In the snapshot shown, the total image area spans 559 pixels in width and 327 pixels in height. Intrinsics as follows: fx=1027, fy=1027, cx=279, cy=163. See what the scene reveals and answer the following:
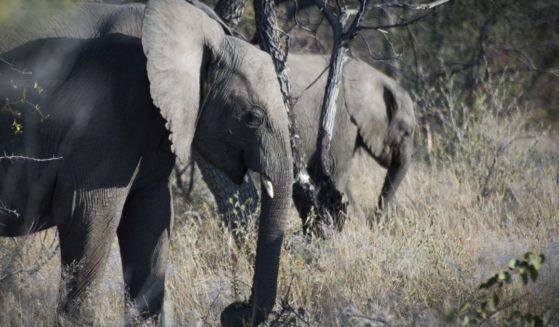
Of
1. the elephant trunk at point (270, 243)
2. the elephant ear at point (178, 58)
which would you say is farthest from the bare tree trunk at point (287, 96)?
the elephant ear at point (178, 58)

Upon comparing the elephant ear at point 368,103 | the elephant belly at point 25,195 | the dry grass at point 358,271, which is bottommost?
the dry grass at point 358,271

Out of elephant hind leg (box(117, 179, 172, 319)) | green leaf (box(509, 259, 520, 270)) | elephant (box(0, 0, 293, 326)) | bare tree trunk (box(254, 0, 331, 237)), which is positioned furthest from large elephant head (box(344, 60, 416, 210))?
green leaf (box(509, 259, 520, 270))

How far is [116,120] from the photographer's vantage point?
5.57 m

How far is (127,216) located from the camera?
246 inches

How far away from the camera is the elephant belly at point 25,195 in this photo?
5.68 m

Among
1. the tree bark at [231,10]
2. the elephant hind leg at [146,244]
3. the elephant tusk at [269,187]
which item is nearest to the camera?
the elephant tusk at [269,187]

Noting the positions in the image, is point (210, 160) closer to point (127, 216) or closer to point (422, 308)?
point (127, 216)

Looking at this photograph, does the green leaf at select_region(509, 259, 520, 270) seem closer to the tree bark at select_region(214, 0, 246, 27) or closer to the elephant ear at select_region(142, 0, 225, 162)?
the elephant ear at select_region(142, 0, 225, 162)

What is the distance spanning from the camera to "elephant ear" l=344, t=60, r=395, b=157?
423 inches

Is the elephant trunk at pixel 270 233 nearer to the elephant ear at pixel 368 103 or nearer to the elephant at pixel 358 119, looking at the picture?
the elephant at pixel 358 119

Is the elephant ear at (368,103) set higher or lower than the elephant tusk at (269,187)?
higher

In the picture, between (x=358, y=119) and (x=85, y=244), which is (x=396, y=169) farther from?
(x=85, y=244)

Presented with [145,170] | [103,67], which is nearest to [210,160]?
[145,170]

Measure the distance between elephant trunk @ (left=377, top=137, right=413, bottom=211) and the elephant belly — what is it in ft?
16.8
